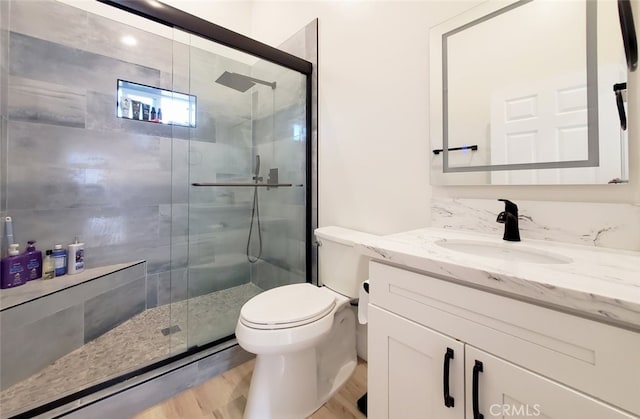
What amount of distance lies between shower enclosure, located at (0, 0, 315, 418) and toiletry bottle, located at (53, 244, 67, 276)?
52mm

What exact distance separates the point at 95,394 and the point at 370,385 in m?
1.16

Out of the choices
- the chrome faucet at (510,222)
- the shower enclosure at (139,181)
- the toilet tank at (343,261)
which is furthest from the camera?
the shower enclosure at (139,181)

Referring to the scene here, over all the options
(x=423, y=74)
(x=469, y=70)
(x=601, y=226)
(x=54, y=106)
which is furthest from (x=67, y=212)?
(x=601, y=226)

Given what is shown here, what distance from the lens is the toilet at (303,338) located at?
1.04 m

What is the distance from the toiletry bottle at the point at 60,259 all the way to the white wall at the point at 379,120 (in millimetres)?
1601

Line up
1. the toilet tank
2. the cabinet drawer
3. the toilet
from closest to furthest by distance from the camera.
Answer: the cabinet drawer → the toilet → the toilet tank

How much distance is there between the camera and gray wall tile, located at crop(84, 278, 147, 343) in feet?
5.41

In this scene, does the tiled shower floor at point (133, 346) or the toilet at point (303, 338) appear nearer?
the toilet at point (303, 338)

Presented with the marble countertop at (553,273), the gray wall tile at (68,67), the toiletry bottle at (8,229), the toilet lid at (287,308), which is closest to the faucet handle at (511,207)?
the marble countertop at (553,273)

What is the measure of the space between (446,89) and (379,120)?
1.14ft

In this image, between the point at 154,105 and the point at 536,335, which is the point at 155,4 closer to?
the point at 154,105

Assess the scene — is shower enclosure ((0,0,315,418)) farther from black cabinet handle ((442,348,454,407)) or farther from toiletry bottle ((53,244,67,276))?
black cabinet handle ((442,348,454,407))

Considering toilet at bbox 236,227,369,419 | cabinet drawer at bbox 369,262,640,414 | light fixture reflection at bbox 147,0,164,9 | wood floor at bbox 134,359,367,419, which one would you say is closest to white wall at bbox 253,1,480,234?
toilet at bbox 236,227,369,419

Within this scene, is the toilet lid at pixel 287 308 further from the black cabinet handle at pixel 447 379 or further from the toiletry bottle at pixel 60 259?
the toiletry bottle at pixel 60 259
